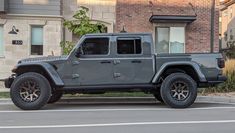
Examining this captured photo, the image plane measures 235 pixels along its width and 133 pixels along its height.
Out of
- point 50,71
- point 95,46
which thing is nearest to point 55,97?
point 50,71

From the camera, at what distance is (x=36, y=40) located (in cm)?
2098

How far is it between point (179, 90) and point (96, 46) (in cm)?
267

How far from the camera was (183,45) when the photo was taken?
22266 millimetres

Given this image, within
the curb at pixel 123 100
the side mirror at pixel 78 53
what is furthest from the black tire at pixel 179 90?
the side mirror at pixel 78 53

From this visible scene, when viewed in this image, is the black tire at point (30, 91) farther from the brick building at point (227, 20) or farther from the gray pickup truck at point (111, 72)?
the brick building at point (227, 20)

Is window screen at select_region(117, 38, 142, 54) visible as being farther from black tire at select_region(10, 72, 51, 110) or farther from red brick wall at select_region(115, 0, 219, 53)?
red brick wall at select_region(115, 0, 219, 53)

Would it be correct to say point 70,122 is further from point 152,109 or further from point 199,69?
point 199,69

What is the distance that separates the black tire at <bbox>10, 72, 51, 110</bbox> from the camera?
12023 mm

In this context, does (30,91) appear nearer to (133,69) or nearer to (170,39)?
(133,69)

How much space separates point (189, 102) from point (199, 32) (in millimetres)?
10456

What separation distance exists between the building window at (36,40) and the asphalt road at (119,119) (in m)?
7.84

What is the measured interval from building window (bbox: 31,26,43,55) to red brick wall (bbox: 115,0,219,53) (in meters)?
3.66

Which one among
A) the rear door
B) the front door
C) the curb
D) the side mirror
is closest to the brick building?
the curb

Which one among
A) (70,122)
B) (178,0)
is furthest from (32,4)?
(70,122)
